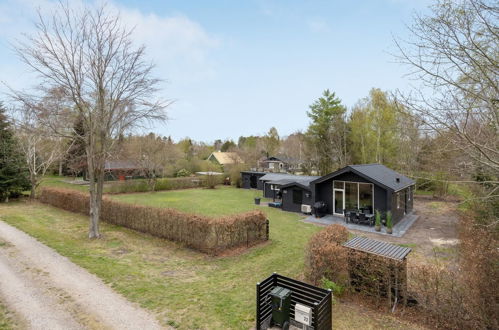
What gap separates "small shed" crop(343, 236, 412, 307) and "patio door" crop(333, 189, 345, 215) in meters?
10.5

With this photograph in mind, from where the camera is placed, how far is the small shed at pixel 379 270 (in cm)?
590

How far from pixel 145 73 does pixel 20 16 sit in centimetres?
503

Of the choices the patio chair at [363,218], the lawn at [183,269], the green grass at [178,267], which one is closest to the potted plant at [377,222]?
the patio chair at [363,218]

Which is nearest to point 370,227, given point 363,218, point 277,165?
point 363,218

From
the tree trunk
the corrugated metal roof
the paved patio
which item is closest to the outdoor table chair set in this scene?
the paved patio

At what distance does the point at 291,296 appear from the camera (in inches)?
223

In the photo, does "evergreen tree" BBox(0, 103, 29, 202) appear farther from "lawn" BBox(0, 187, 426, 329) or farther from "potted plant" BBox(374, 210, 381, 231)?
"potted plant" BBox(374, 210, 381, 231)

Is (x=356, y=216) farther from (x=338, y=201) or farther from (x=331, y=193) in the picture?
(x=331, y=193)

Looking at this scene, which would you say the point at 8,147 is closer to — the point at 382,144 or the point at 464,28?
the point at 464,28

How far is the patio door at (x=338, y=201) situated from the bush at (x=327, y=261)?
10237 mm

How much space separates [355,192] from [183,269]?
1203 cm

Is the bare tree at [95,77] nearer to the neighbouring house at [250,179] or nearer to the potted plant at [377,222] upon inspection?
the potted plant at [377,222]

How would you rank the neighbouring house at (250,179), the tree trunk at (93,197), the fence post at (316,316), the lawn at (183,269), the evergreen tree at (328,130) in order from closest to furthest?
Result: the fence post at (316,316) < the lawn at (183,269) < the tree trunk at (93,197) < the evergreen tree at (328,130) < the neighbouring house at (250,179)

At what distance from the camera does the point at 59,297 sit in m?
6.34
